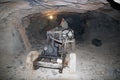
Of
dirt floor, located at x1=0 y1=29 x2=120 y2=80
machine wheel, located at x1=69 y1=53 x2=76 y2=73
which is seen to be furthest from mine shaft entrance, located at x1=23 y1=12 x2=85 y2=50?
machine wheel, located at x1=69 y1=53 x2=76 y2=73

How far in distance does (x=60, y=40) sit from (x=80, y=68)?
1.43 meters

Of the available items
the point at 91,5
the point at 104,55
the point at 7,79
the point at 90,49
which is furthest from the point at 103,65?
the point at 7,79

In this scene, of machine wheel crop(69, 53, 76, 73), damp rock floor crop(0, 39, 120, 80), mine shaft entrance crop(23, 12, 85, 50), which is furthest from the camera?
mine shaft entrance crop(23, 12, 85, 50)

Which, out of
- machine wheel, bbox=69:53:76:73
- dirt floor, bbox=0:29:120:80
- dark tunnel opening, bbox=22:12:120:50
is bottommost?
dirt floor, bbox=0:29:120:80

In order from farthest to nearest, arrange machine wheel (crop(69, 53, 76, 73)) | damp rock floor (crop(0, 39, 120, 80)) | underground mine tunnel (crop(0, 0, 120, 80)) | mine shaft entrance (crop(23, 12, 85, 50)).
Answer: mine shaft entrance (crop(23, 12, 85, 50))
machine wheel (crop(69, 53, 76, 73))
damp rock floor (crop(0, 39, 120, 80))
underground mine tunnel (crop(0, 0, 120, 80))

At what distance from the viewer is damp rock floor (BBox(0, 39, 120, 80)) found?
496cm

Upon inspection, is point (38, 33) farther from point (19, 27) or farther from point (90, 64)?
point (90, 64)

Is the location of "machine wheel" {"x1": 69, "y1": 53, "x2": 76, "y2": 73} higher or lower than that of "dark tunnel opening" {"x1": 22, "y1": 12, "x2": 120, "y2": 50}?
lower

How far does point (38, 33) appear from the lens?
781cm

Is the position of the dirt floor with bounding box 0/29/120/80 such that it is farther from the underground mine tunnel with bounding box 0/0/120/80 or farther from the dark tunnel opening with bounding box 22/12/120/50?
the dark tunnel opening with bounding box 22/12/120/50

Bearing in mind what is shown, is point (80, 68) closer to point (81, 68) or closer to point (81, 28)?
point (81, 68)

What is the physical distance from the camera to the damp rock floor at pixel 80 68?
4957 millimetres

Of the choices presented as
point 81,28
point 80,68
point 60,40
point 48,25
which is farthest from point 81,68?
point 48,25

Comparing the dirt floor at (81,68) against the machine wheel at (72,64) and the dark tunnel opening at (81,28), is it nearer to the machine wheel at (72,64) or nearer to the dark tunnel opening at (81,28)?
the machine wheel at (72,64)
